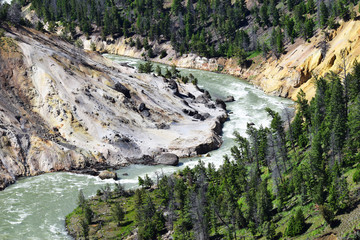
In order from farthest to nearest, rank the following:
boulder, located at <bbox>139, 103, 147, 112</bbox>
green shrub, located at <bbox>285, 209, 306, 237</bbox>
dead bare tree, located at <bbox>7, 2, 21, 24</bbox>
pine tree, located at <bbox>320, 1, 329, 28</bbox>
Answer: pine tree, located at <bbox>320, 1, 329, 28</bbox> < dead bare tree, located at <bbox>7, 2, 21, 24</bbox> < boulder, located at <bbox>139, 103, 147, 112</bbox> < green shrub, located at <bbox>285, 209, 306, 237</bbox>

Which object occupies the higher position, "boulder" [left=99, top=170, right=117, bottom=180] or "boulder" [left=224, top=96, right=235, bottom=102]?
"boulder" [left=224, top=96, right=235, bottom=102]

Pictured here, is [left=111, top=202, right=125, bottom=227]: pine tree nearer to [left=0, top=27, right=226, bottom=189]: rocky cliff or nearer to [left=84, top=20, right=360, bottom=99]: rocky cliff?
[left=0, top=27, right=226, bottom=189]: rocky cliff

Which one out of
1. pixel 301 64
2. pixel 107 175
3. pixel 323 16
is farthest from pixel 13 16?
pixel 323 16

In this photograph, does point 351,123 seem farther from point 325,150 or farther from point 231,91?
point 231,91

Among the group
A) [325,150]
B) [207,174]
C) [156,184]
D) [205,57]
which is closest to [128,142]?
[156,184]

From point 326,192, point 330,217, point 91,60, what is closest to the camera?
point 330,217

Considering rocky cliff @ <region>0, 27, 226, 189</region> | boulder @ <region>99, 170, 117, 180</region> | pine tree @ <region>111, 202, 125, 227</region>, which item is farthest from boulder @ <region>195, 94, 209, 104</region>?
pine tree @ <region>111, 202, 125, 227</region>

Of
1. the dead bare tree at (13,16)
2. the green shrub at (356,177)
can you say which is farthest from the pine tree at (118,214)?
the dead bare tree at (13,16)
